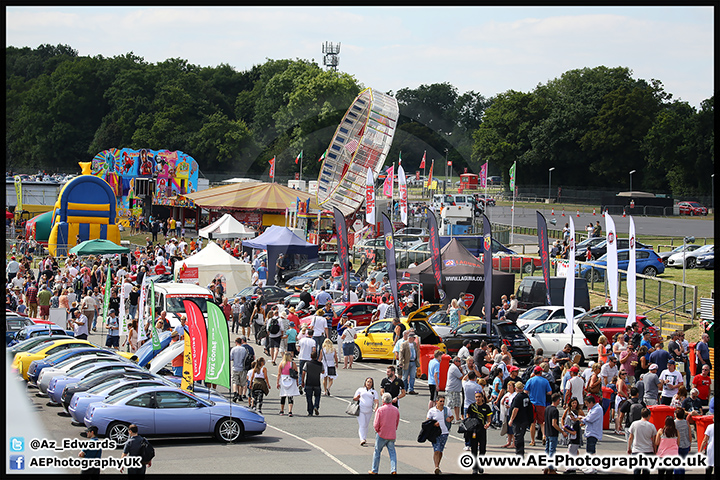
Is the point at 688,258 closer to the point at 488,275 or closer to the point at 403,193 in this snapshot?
the point at 403,193

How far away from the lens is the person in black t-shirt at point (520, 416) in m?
13.8

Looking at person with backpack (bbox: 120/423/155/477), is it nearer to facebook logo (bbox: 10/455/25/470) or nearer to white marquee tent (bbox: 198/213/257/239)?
facebook logo (bbox: 10/455/25/470)

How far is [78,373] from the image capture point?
56.0ft

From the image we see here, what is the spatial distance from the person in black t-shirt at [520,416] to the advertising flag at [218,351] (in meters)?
5.32

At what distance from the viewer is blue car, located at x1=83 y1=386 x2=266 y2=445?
14.0 metres

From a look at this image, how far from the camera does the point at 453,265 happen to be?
28.1 m

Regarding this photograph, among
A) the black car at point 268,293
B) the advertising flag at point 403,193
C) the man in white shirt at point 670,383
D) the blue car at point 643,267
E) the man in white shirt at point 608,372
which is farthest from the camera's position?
the advertising flag at point 403,193

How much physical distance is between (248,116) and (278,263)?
79.9 meters

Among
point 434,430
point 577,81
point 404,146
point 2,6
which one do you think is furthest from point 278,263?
point 404,146

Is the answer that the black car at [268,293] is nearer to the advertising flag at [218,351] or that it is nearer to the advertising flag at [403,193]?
the advertising flag at [218,351]

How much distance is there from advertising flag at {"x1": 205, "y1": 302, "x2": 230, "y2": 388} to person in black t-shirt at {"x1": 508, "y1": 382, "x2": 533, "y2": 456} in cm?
532

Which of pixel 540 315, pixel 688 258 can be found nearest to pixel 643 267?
pixel 688 258

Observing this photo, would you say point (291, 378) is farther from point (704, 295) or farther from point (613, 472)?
point (704, 295)

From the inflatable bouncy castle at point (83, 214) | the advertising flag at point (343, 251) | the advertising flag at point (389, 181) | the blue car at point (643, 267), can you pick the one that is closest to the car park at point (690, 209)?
the advertising flag at point (389, 181)
